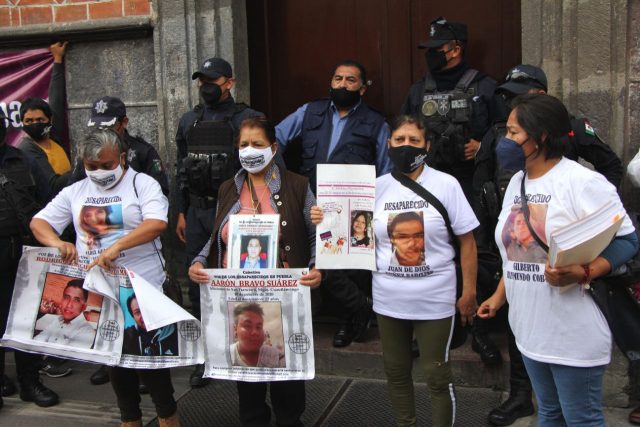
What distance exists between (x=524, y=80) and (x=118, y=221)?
89.9 inches

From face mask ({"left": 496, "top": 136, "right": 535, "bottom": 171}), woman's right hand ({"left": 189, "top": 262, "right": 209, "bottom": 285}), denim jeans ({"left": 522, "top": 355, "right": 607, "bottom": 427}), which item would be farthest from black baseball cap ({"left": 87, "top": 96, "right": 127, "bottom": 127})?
denim jeans ({"left": 522, "top": 355, "right": 607, "bottom": 427})

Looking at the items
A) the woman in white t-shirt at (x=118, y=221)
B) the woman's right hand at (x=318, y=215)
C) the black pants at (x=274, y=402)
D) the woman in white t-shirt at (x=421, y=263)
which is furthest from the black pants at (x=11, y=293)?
the woman in white t-shirt at (x=421, y=263)

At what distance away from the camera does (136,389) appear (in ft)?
12.2

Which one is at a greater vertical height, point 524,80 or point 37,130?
point 524,80

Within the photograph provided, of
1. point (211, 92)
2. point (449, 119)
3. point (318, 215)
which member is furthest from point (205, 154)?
point (449, 119)

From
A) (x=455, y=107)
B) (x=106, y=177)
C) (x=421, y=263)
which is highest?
(x=455, y=107)

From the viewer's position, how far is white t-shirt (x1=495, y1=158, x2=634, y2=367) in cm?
253

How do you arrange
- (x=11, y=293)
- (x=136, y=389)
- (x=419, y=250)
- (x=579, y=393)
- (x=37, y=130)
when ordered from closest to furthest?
1. (x=579, y=393)
2. (x=419, y=250)
3. (x=136, y=389)
4. (x=11, y=293)
5. (x=37, y=130)

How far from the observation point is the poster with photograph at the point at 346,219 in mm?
3217

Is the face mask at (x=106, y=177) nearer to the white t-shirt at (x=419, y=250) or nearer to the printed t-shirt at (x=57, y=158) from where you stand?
the white t-shirt at (x=419, y=250)

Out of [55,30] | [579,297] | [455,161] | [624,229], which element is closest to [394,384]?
[579,297]

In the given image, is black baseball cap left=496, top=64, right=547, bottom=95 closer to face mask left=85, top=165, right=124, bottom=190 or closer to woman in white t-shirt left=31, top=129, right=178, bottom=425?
woman in white t-shirt left=31, top=129, right=178, bottom=425

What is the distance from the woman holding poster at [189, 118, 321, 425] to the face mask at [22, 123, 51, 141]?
2168 millimetres

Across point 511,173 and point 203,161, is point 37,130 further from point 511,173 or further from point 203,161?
point 511,173
